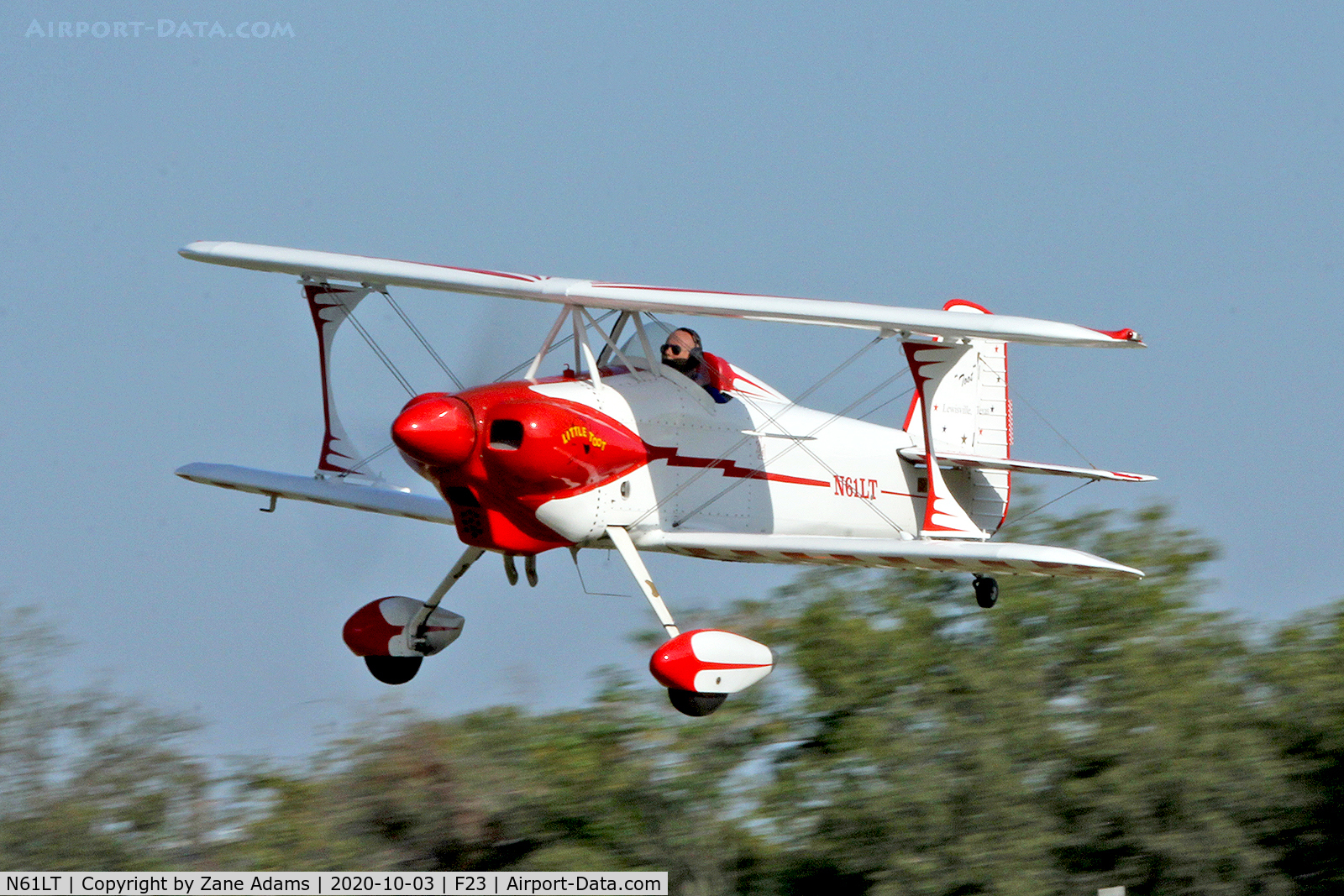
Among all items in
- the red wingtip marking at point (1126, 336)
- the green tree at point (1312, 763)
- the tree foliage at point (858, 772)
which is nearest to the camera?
the red wingtip marking at point (1126, 336)

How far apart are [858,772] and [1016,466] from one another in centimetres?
748

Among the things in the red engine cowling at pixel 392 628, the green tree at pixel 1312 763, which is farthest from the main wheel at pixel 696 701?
the green tree at pixel 1312 763

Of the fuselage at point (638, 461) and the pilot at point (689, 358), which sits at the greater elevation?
the pilot at point (689, 358)

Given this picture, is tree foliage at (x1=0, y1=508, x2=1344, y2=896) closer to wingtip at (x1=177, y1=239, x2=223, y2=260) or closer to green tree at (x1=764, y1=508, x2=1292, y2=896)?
green tree at (x1=764, y1=508, x2=1292, y2=896)

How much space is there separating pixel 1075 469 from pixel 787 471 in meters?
2.59

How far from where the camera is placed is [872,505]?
12930 mm

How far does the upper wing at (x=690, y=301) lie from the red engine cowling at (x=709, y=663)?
2231mm

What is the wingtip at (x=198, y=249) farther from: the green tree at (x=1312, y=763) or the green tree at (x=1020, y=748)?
the green tree at (x=1312, y=763)

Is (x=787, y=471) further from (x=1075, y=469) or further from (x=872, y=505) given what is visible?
(x=1075, y=469)

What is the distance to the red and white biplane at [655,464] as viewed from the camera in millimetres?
10180

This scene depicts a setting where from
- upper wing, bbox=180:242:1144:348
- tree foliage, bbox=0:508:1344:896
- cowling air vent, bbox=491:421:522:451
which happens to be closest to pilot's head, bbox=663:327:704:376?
upper wing, bbox=180:242:1144:348

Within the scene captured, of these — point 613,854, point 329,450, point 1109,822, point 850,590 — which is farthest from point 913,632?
point 329,450

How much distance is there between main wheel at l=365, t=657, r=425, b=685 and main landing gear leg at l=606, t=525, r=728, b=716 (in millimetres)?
2355
